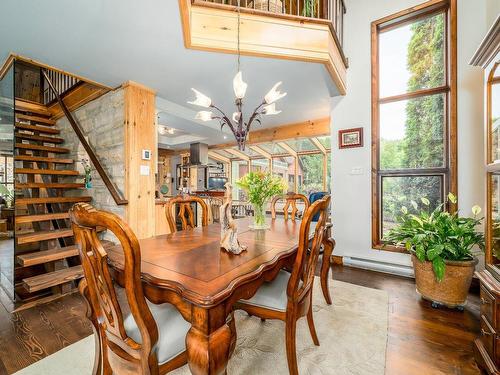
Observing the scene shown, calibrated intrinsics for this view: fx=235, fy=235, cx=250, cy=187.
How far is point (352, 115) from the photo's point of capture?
10.5ft

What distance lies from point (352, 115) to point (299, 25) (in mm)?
1359

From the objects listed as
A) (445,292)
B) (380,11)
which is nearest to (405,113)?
(380,11)

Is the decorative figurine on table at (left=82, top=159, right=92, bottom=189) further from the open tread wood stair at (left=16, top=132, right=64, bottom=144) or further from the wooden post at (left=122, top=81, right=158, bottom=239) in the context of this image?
the wooden post at (left=122, top=81, right=158, bottom=239)

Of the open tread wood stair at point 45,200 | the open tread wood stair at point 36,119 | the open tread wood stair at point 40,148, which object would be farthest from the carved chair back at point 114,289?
the open tread wood stair at point 36,119

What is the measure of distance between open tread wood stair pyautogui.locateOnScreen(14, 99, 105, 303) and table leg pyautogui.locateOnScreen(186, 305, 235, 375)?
2.20 m

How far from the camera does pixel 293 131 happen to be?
537 cm

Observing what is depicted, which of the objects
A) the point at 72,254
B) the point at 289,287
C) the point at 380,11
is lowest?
the point at 72,254

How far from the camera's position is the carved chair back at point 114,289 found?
28.7 inches

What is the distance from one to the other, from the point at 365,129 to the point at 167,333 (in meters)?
3.13

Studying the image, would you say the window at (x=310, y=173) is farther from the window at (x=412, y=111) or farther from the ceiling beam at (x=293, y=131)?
the window at (x=412, y=111)

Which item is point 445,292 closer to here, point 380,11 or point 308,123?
point 380,11

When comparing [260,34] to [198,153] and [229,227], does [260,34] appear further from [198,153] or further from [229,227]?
[198,153]

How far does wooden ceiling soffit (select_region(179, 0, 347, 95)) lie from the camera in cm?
221

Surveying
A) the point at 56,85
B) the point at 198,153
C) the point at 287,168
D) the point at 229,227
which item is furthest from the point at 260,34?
the point at 287,168
